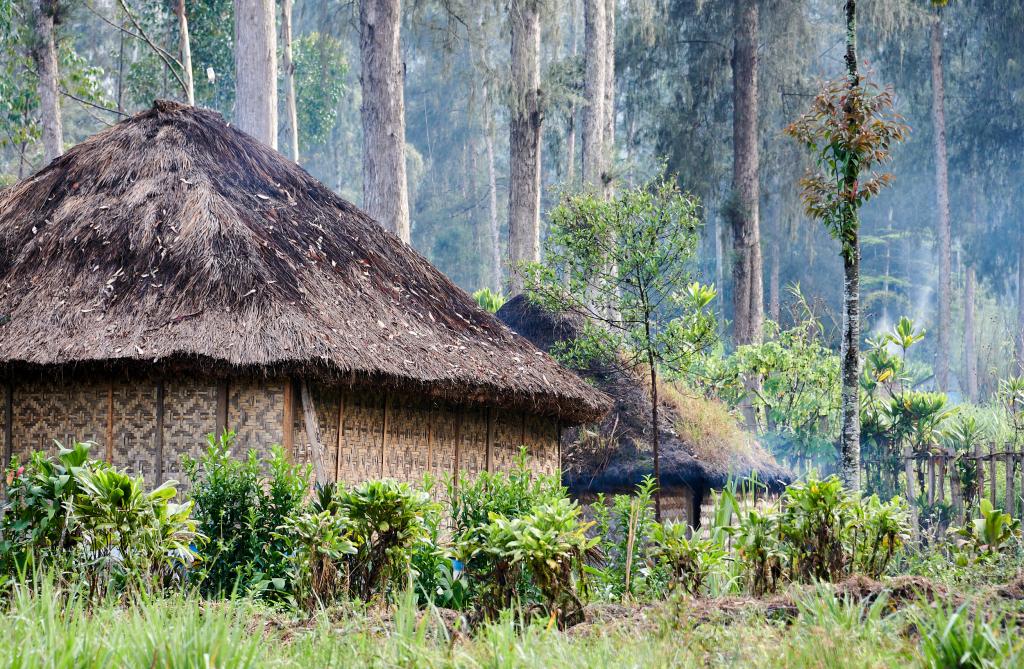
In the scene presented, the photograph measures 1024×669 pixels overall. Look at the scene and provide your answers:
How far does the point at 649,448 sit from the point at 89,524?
334 inches

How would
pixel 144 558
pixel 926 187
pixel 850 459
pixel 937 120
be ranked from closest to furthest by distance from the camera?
pixel 144 558, pixel 850 459, pixel 937 120, pixel 926 187

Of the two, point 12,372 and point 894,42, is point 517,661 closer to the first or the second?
point 12,372

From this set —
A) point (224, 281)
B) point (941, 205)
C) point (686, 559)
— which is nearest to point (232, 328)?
point (224, 281)

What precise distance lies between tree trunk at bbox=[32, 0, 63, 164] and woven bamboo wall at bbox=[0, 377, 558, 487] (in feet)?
30.5

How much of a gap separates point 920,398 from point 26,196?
11711 mm

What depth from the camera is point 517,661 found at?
368 centimetres

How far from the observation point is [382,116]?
575 inches

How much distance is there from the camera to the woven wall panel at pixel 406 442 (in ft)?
28.8

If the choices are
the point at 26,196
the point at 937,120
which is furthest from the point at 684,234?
the point at 937,120

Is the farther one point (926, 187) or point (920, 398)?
point (926, 187)

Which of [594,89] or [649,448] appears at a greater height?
[594,89]

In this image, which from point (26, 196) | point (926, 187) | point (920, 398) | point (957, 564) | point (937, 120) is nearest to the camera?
point (957, 564)

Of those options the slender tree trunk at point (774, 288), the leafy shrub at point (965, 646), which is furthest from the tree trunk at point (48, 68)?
the slender tree trunk at point (774, 288)

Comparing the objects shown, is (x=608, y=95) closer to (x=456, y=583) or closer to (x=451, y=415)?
(x=451, y=415)
